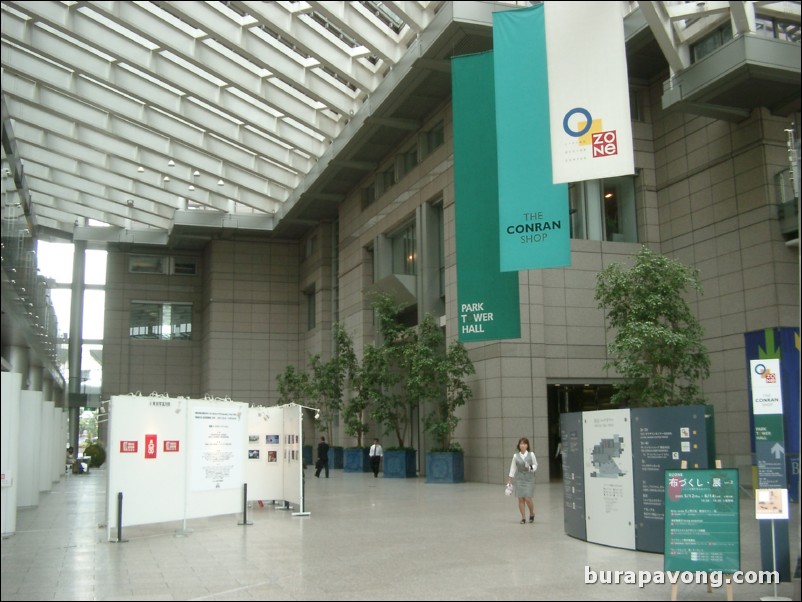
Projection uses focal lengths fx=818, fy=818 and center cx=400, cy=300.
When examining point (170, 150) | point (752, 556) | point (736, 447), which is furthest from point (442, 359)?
point (752, 556)

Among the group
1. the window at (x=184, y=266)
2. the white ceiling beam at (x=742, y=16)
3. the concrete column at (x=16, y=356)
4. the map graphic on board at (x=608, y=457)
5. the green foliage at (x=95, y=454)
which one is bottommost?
the green foliage at (x=95, y=454)

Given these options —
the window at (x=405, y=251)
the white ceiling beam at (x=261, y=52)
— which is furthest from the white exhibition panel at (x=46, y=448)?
the window at (x=405, y=251)

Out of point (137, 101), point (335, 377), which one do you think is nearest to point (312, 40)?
point (137, 101)

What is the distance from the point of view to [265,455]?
16.7m

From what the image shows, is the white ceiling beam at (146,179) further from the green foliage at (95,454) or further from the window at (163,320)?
the green foliage at (95,454)

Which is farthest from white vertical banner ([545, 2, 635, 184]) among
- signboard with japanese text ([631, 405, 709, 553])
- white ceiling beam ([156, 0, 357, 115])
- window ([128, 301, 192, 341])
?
window ([128, 301, 192, 341])

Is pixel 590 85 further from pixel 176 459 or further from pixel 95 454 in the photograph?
pixel 95 454

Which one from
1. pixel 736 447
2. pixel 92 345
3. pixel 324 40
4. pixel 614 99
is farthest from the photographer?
pixel 92 345

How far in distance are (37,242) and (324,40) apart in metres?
9.88

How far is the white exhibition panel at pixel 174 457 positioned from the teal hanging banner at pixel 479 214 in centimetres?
502

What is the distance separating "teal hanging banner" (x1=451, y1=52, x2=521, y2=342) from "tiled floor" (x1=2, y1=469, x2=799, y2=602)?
3735 millimetres

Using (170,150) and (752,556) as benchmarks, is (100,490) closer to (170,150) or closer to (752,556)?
(170,150)

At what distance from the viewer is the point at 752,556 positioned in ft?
32.1

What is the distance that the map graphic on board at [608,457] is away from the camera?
10.8m
